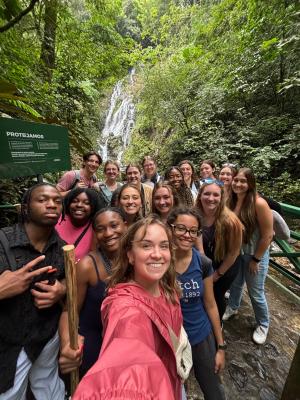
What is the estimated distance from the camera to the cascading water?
674 inches

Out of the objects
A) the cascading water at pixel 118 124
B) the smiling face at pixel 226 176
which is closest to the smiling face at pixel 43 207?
the smiling face at pixel 226 176

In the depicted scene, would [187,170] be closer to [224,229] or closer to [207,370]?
[224,229]

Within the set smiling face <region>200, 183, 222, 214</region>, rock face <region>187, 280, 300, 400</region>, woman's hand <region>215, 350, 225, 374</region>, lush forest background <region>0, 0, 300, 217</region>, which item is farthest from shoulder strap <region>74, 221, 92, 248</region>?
lush forest background <region>0, 0, 300, 217</region>

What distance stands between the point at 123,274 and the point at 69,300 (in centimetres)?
35

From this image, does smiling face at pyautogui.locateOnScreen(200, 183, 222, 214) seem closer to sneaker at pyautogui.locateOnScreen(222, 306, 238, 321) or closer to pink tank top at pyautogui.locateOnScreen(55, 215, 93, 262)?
pink tank top at pyautogui.locateOnScreen(55, 215, 93, 262)

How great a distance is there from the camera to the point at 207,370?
1786 mm

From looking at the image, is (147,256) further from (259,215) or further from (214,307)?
(259,215)

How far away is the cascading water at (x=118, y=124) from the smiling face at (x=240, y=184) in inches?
578

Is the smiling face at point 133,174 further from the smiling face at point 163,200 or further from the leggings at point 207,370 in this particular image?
Answer: the leggings at point 207,370

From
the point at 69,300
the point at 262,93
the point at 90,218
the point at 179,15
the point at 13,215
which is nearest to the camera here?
the point at 69,300

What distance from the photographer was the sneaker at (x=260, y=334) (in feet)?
9.01

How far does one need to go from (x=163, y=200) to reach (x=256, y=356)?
6.94ft

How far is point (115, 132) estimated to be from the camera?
18.3 meters

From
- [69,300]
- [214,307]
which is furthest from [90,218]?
[214,307]
